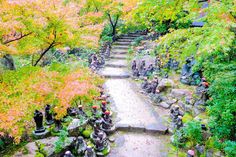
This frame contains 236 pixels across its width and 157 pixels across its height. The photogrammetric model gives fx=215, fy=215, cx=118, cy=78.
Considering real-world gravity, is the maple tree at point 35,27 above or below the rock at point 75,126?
above

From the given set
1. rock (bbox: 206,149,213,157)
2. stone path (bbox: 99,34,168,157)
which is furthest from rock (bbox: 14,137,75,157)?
rock (bbox: 206,149,213,157)

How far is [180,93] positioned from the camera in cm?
1106

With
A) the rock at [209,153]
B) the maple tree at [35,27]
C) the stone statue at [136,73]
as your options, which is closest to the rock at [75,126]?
the maple tree at [35,27]

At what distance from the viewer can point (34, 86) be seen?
226 inches

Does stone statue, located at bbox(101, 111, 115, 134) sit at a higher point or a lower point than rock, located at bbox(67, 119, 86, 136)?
lower

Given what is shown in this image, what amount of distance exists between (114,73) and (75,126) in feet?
28.2

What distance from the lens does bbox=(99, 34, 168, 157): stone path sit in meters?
7.84

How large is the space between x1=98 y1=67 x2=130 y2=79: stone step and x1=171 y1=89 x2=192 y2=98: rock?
194 inches

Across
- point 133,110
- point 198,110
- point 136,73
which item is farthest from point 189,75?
point 136,73

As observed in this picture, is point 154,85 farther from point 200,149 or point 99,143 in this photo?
point 99,143

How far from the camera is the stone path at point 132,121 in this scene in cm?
784

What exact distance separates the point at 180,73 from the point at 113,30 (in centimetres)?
1321

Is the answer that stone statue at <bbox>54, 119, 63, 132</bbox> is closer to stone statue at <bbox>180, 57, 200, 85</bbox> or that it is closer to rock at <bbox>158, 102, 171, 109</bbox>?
rock at <bbox>158, 102, 171, 109</bbox>

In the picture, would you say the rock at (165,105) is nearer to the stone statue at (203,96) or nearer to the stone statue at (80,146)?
the stone statue at (203,96)
